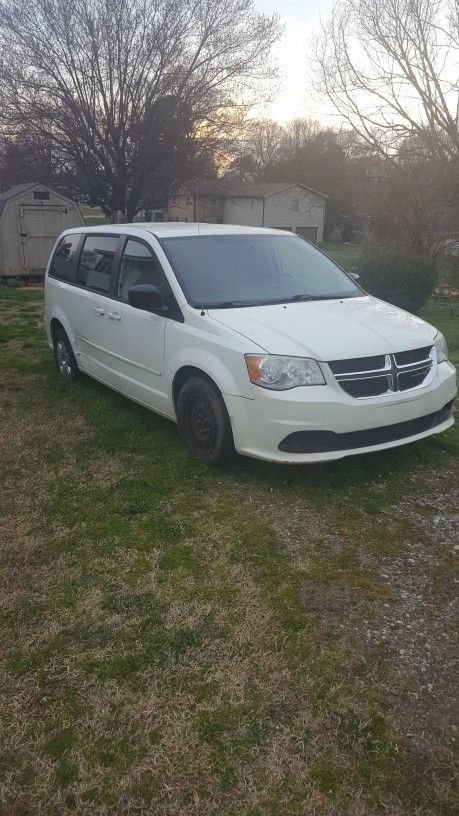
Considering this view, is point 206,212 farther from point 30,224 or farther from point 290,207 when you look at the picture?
point 30,224

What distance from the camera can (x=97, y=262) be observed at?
590 cm

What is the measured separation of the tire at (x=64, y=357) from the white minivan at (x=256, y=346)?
0.74 metres

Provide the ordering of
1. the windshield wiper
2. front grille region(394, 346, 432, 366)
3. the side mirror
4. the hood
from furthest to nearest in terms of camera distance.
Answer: the side mirror
the windshield wiper
front grille region(394, 346, 432, 366)
the hood

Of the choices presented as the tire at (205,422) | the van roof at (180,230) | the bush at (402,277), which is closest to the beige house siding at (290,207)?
the bush at (402,277)

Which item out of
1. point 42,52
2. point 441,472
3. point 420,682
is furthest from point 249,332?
point 42,52

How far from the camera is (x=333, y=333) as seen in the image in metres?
4.13

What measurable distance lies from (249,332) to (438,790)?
2729mm

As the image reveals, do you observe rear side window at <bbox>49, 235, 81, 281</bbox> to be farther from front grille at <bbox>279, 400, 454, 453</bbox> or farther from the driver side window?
front grille at <bbox>279, 400, 454, 453</bbox>

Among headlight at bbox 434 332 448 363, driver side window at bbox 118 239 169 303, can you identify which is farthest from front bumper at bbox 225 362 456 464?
driver side window at bbox 118 239 169 303

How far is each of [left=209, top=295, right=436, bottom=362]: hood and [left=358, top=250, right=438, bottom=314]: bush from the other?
7579mm

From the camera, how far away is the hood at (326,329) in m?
3.97

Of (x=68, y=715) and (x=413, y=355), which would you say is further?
(x=413, y=355)

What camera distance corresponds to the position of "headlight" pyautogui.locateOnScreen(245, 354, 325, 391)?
388 cm

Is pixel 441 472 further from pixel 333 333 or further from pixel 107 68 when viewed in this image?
pixel 107 68
